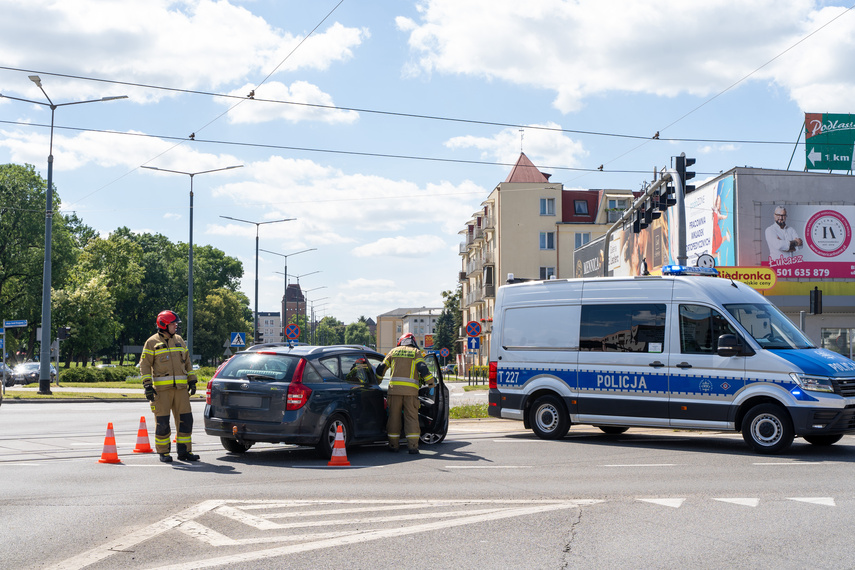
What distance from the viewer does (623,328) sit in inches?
545

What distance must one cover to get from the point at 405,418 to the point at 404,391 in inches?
15.6

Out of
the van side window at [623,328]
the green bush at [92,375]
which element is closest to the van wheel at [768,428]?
the van side window at [623,328]

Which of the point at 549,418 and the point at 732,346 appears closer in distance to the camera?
the point at 732,346

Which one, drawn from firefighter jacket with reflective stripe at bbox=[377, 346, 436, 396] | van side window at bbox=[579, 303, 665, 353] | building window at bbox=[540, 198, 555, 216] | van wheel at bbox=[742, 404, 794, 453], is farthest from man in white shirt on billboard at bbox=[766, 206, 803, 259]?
building window at bbox=[540, 198, 555, 216]

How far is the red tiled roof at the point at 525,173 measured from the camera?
224 feet

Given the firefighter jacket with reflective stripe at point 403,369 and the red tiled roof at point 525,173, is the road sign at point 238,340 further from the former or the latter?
the red tiled roof at point 525,173

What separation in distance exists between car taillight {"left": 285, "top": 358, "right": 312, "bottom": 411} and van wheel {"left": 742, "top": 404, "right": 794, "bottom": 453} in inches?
246

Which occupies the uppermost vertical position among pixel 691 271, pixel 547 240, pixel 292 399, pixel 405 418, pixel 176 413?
pixel 547 240

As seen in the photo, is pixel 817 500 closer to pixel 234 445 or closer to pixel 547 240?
pixel 234 445

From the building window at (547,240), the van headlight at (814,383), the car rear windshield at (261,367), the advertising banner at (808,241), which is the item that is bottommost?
the van headlight at (814,383)

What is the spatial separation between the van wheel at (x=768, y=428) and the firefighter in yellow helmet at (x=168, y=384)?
7652 mm

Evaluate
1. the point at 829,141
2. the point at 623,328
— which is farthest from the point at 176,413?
the point at 829,141

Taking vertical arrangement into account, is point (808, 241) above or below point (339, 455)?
above

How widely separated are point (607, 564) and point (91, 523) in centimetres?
411
